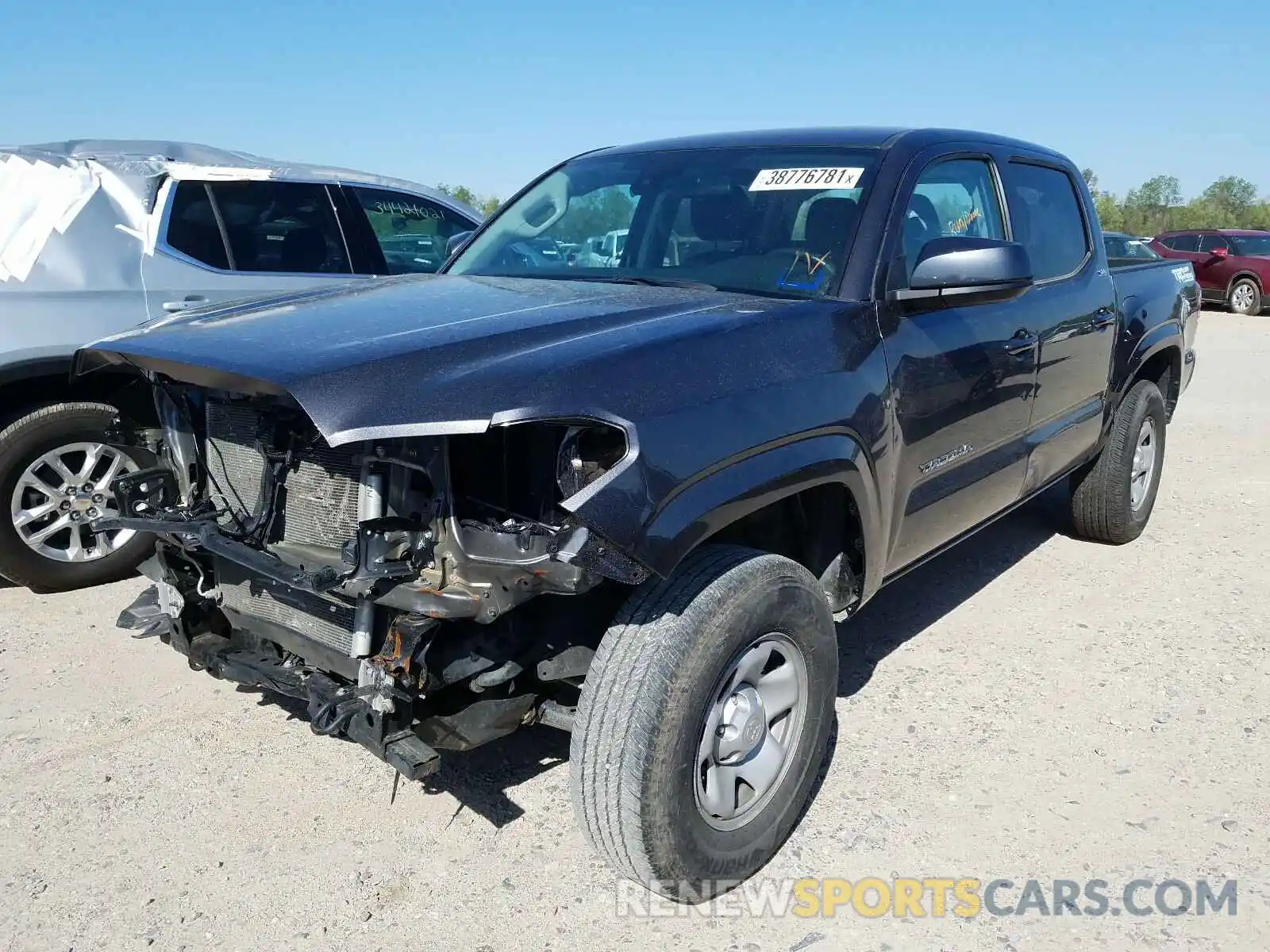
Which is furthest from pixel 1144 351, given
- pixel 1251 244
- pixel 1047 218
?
pixel 1251 244

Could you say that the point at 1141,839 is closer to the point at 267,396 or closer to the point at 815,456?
the point at 815,456

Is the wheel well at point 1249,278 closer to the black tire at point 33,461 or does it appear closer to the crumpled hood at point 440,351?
the crumpled hood at point 440,351

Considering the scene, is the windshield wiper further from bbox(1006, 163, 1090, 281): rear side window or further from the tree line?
the tree line

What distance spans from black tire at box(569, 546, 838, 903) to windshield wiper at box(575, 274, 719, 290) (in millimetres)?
949

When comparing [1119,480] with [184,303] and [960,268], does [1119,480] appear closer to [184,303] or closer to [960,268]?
[960,268]

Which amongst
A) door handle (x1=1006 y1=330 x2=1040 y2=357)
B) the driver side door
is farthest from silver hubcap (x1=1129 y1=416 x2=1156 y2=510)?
door handle (x1=1006 y1=330 x2=1040 y2=357)

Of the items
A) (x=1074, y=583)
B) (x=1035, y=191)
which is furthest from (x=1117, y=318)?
(x=1074, y=583)

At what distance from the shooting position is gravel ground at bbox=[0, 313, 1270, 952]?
100 inches

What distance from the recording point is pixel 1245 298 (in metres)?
19.9

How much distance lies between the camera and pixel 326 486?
8.24 feet

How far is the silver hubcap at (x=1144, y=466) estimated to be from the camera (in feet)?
17.5

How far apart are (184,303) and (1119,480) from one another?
4.68 metres

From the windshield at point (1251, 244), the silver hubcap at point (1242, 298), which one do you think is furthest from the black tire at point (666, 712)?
the windshield at point (1251, 244)

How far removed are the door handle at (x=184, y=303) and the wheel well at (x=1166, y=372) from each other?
4.73 m
